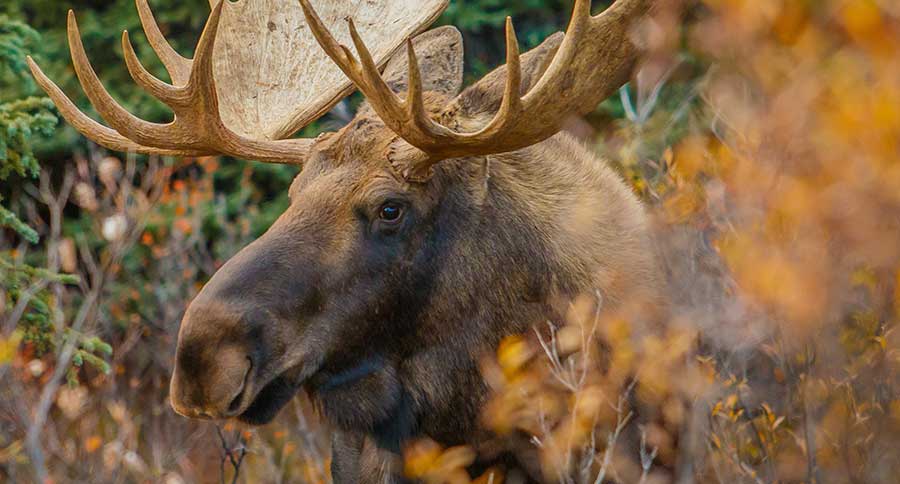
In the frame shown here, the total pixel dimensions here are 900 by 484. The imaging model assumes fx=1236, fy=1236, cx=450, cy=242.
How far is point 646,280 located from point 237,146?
1475 mm

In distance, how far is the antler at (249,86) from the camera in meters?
4.19

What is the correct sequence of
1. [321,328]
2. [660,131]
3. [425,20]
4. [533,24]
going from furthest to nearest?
[533,24]
[660,131]
[425,20]
[321,328]

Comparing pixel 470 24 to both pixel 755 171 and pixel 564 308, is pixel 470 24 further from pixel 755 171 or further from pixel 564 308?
pixel 755 171

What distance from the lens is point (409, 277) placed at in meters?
3.79

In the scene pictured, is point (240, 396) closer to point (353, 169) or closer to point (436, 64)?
point (353, 169)

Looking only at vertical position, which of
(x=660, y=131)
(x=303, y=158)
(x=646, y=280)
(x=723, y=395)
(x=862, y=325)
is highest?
(x=303, y=158)

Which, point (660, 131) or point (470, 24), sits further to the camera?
point (470, 24)

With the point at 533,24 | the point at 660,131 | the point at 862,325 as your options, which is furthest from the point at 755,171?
the point at 533,24

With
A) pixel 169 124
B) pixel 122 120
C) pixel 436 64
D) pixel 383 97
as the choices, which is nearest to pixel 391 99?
pixel 383 97

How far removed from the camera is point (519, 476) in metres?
3.91

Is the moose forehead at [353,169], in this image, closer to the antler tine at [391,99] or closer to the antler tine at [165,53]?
the antler tine at [391,99]

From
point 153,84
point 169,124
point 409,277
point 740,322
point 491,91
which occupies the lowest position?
point 740,322

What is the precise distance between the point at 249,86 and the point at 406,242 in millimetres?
1351

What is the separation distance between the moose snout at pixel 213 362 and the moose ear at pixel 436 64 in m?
1.25
